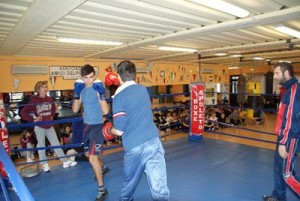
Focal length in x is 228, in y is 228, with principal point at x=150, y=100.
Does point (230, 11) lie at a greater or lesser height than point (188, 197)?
greater

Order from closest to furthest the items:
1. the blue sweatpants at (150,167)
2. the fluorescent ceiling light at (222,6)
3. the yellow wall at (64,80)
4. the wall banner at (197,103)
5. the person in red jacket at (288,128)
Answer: the blue sweatpants at (150,167)
the person in red jacket at (288,128)
the fluorescent ceiling light at (222,6)
the wall banner at (197,103)
the yellow wall at (64,80)

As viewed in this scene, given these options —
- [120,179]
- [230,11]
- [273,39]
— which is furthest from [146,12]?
[273,39]

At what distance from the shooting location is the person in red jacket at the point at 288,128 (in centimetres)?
205

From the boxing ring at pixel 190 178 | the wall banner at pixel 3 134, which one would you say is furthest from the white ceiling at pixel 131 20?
Answer: the boxing ring at pixel 190 178

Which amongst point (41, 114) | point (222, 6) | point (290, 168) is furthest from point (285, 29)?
point (41, 114)

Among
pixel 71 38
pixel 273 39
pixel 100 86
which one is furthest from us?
pixel 273 39

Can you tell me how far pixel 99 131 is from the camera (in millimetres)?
2523

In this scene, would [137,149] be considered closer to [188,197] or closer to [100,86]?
[100,86]

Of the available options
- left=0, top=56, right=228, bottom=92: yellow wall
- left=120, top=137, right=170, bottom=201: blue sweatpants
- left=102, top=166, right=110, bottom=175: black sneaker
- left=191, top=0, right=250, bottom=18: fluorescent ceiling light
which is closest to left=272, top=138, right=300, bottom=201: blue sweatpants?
left=120, top=137, right=170, bottom=201: blue sweatpants

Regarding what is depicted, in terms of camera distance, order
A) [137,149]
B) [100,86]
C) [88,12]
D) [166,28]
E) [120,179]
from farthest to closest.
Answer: [166,28]
[120,179]
[88,12]
[100,86]
[137,149]

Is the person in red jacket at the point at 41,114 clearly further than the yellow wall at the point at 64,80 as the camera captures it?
No

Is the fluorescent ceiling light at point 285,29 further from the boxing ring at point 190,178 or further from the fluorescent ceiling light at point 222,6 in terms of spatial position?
the boxing ring at point 190,178

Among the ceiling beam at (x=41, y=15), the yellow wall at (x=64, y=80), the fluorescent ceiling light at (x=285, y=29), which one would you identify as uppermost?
the fluorescent ceiling light at (x=285, y=29)

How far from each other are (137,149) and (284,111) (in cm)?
142
